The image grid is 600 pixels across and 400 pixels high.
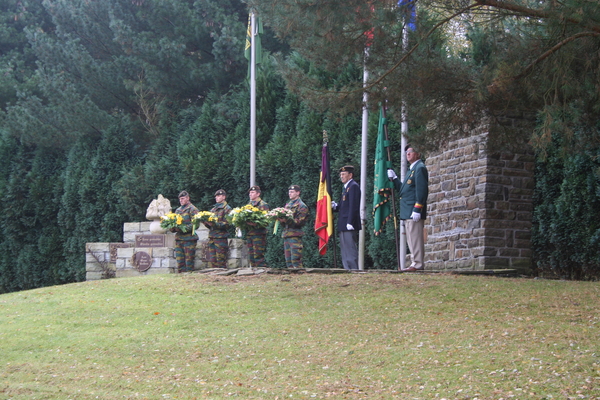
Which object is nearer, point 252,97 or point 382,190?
point 382,190

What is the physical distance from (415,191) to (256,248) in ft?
10.6

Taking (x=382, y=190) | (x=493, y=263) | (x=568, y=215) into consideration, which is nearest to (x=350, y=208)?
(x=382, y=190)

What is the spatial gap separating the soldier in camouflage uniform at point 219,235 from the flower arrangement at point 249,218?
586 mm

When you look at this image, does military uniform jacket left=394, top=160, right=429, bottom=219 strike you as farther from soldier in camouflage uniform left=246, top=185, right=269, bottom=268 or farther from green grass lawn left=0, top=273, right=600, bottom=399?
soldier in camouflage uniform left=246, top=185, right=269, bottom=268

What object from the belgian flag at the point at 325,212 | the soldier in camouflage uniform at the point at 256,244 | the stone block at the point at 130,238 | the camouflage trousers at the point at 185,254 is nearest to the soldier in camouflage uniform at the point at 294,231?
the belgian flag at the point at 325,212

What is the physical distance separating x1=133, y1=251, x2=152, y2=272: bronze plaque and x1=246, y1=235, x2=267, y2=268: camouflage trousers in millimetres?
2366

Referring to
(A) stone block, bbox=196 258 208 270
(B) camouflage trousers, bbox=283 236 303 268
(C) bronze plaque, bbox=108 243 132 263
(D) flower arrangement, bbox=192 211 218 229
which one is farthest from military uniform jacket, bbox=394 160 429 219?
(C) bronze plaque, bbox=108 243 132 263

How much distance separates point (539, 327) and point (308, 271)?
4745 millimetres

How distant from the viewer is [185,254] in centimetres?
→ 1405

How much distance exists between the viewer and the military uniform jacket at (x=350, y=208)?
12.0 meters

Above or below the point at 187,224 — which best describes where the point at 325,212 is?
above

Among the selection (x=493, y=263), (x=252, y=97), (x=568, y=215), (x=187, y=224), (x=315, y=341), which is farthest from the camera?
(x=252, y=97)

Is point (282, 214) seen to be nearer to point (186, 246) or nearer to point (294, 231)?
point (294, 231)

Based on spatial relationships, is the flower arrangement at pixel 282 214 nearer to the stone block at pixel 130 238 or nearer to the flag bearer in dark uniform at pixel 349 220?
the flag bearer in dark uniform at pixel 349 220
